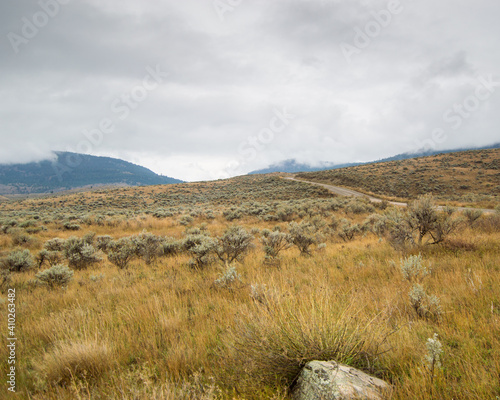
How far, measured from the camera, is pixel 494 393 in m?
Answer: 1.73

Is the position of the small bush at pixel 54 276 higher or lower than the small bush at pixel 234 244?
lower

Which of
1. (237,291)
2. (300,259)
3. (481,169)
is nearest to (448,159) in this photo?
(481,169)

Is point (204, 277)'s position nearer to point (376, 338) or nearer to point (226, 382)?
point (226, 382)

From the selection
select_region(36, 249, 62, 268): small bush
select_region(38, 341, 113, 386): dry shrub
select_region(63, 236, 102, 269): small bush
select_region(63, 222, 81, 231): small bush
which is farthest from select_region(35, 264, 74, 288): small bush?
select_region(63, 222, 81, 231): small bush

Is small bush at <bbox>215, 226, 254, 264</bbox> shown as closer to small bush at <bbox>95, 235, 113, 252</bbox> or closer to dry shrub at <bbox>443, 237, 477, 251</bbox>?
dry shrub at <bbox>443, 237, 477, 251</bbox>

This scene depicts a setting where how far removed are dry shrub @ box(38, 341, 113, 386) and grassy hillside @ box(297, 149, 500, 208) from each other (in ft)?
123

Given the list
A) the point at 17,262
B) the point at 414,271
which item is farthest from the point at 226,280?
the point at 17,262

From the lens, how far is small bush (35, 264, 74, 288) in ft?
18.9

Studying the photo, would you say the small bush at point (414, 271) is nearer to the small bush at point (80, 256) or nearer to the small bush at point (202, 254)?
the small bush at point (202, 254)

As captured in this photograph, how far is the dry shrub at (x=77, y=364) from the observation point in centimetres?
243

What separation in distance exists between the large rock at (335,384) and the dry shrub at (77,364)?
2.16 m

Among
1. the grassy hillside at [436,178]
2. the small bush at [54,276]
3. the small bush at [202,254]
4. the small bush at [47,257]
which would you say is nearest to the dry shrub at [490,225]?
the small bush at [202,254]

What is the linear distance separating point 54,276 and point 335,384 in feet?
23.7

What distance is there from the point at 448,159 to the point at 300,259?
223 ft
